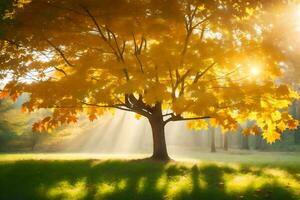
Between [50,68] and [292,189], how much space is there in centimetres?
1178

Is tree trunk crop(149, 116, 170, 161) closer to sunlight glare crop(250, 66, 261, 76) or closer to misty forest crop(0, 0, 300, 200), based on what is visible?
misty forest crop(0, 0, 300, 200)

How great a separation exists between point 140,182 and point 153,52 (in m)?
4.98

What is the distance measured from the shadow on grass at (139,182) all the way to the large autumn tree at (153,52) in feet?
7.81

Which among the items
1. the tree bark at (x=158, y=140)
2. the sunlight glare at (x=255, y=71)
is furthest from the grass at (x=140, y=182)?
the sunlight glare at (x=255, y=71)

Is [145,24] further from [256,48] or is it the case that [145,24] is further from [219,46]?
[256,48]

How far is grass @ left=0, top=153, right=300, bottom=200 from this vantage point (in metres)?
11.3

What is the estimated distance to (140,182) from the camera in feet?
42.4

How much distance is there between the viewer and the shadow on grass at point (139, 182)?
11273mm

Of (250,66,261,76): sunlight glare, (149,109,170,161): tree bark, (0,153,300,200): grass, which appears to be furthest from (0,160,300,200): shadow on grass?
(250,66,261,76): sunlight glare

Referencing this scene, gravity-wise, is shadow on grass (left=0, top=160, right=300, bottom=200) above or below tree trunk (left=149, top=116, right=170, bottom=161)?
below

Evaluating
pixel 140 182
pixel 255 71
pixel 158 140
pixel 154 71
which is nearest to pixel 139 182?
pixel 140 182

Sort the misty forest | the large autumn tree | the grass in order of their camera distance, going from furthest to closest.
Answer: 1. the large autumn tree
2. the misty forest
3. the grass

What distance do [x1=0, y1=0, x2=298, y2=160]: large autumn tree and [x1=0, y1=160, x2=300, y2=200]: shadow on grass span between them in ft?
7.81

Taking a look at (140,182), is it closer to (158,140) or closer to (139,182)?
(139,182)
